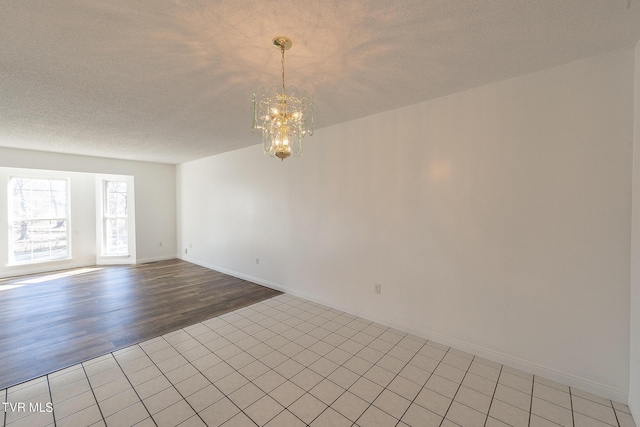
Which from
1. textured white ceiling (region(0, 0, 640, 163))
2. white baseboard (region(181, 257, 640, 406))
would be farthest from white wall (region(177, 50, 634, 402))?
textured white ceiling (region(0, 0, 640, 163))

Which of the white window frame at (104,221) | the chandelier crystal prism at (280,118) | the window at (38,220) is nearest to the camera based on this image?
the chandelier crystal prism at (280,118)

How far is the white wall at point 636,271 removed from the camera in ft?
5.74

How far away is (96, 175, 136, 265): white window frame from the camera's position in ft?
20.4

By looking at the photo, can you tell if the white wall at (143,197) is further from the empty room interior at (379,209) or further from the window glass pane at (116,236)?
the empty room interior at (379,209)

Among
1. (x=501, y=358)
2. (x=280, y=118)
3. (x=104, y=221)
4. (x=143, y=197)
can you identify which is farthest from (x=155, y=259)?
(x=501, y=358)

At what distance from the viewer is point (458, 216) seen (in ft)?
8.59

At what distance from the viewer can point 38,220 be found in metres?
5.55

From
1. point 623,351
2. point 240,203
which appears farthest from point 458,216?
point 240,203

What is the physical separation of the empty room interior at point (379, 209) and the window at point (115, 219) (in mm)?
2528

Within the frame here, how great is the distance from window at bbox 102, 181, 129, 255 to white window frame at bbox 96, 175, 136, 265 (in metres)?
0.03

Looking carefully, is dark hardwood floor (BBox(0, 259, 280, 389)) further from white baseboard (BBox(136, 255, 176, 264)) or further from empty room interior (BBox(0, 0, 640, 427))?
white baseboard (BBox(136, 255, 176, 264))

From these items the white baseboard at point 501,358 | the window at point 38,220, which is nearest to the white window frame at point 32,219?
the window at point 38,220

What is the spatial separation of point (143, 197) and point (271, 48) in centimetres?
625

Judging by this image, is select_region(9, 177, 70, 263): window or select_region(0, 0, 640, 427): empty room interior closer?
select_region(0, 0, 640, 427): empty room interior
